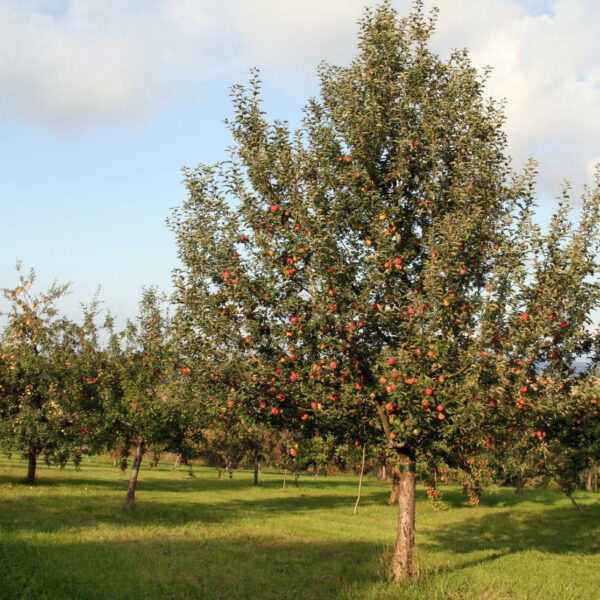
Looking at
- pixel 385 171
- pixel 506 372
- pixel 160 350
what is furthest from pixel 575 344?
pixel 160 350

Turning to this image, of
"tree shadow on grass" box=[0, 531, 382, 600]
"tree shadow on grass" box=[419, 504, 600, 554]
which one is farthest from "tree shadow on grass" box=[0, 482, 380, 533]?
"tree shadow on grass" box=[419, 504, 600, 554]

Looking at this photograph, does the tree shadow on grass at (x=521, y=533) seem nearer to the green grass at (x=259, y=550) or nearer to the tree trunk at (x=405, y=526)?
the green grass at (x=259, y=550)

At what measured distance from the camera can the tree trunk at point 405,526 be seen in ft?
44.4

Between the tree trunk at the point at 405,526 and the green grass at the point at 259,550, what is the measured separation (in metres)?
0.47

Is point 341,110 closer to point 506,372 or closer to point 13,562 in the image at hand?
point 506,372

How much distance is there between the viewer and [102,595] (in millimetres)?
11688

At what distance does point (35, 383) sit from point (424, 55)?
29080mm

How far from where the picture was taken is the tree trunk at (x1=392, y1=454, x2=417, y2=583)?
13.5m

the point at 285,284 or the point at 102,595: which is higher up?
the point at 285,284

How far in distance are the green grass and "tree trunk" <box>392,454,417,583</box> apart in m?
0.47

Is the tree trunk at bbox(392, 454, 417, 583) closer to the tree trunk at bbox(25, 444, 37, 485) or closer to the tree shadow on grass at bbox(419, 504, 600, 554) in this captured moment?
the tree shadow on grass at bbox(419, 504, 600, 554)

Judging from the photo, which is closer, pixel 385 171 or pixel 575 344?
pixel 575 344

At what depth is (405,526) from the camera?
13633 millimetres

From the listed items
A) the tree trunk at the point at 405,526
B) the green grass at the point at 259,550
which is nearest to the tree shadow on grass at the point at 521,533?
the green grass at the point at 259,550
